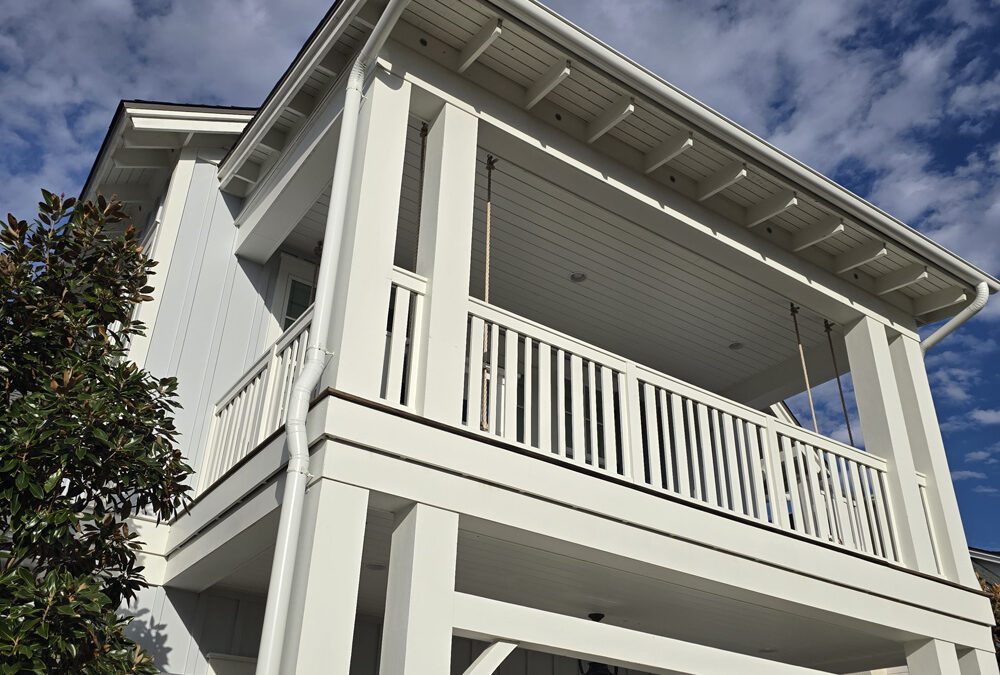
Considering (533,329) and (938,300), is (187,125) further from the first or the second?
(938,300)

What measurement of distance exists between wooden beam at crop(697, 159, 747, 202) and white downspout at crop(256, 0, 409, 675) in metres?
2.71

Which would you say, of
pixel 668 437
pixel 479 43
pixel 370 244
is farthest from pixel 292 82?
pixel 668 437

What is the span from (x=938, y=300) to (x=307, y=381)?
233 inches

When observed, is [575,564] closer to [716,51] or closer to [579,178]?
[579,178]

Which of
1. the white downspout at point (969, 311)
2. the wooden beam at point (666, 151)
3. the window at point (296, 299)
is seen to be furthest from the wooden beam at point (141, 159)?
the white downspout at point (969, 311)

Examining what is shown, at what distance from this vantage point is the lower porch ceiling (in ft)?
16.8

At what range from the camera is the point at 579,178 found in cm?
582

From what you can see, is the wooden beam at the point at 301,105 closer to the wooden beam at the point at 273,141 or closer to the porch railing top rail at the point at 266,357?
the wooden beam at the point at 273,141

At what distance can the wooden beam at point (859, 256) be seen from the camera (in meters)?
6.82

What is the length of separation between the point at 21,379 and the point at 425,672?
2.53 metres

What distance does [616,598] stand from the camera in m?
5.84

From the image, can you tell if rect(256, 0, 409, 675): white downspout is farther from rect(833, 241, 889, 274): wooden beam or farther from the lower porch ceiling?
rect(833, 241, 889, 274): wooden beam

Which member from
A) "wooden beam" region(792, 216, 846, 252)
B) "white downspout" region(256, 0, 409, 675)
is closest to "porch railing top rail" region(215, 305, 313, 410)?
"white downspout" region(256, 0, 409, 675)

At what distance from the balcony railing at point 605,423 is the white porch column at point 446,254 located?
0.09 m
